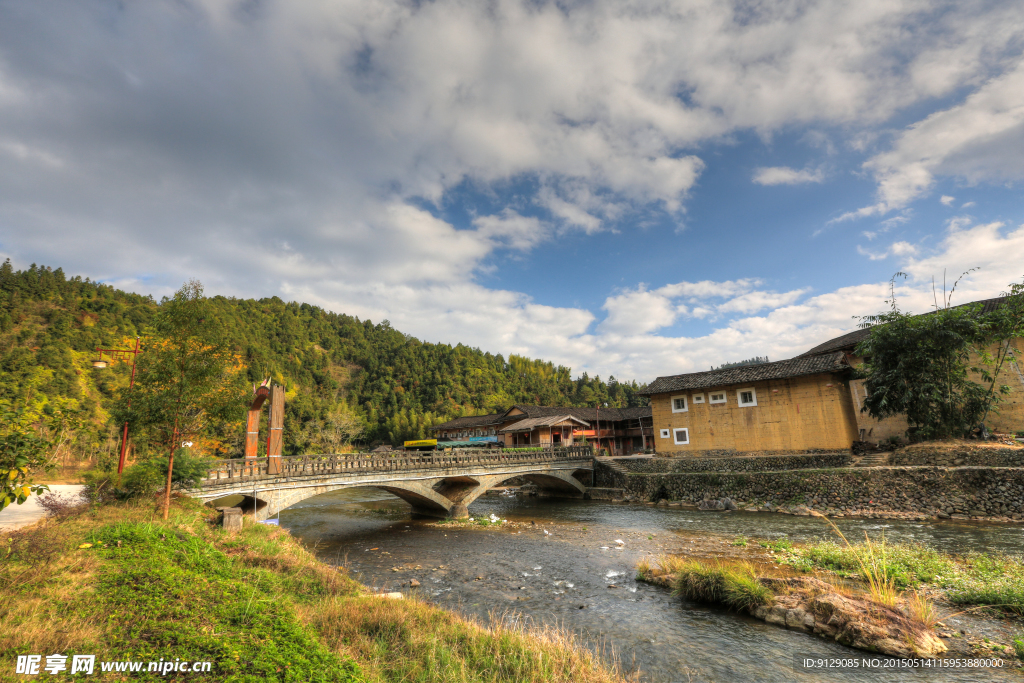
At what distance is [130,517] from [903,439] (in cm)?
3921

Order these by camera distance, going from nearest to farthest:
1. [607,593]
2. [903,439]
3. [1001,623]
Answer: [1001,623], [607,593], [903,439]

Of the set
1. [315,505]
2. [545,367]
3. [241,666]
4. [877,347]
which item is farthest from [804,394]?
[545,367]

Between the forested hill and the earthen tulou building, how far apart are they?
5.08 metres

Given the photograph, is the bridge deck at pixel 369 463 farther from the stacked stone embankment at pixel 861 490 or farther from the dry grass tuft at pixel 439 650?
the dry grass tuft at pixel 439 650

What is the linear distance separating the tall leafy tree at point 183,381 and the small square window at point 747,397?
31648 millimetres

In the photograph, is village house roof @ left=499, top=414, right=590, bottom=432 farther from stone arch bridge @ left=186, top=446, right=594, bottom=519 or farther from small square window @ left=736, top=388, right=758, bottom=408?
small square window @ left=736, top=388, right=758, bottom=408

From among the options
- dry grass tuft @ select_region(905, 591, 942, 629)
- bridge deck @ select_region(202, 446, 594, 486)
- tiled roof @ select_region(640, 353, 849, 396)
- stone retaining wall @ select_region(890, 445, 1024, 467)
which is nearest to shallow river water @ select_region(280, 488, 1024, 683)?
dry grass tuft @ select_region(905, 591, 942, 629)

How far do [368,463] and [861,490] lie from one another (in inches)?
1069

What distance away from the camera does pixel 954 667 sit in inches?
287

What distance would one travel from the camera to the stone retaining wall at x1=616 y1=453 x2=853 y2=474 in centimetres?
2681

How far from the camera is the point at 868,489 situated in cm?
2273

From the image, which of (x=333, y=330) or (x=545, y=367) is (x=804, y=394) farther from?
(x=333, y=330)

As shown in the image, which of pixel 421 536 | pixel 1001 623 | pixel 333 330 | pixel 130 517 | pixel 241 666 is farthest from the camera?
pixel 333 330

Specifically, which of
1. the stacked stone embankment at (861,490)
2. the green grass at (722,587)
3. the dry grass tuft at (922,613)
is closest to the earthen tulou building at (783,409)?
the stacked stone embankment at (861,490)
